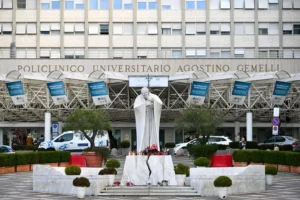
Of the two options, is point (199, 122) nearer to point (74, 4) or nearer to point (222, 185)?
point (222, 185)

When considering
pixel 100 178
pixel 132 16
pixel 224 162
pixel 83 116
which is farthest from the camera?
pixel 132 16

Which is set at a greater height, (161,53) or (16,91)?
(161,53)

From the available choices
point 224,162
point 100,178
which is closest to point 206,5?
point 224,162

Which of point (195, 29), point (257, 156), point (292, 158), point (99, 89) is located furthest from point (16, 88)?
point (195, 29)

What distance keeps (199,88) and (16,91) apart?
12.1 meters

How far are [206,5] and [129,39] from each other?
7463 mm

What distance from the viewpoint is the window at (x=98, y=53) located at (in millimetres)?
64750

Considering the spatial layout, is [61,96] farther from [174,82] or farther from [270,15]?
[270,15]

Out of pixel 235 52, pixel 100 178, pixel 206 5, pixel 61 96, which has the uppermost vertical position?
pixel 206 5

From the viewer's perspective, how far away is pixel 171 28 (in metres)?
65.4

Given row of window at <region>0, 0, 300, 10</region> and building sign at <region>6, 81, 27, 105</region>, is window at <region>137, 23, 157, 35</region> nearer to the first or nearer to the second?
row of window at <region>0, 0, 300, 10</region>

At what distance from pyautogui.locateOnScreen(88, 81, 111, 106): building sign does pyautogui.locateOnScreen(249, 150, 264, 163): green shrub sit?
1458 centimetres

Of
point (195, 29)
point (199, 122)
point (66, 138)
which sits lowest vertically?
point (66, 138)

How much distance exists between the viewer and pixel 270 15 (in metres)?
65.6
